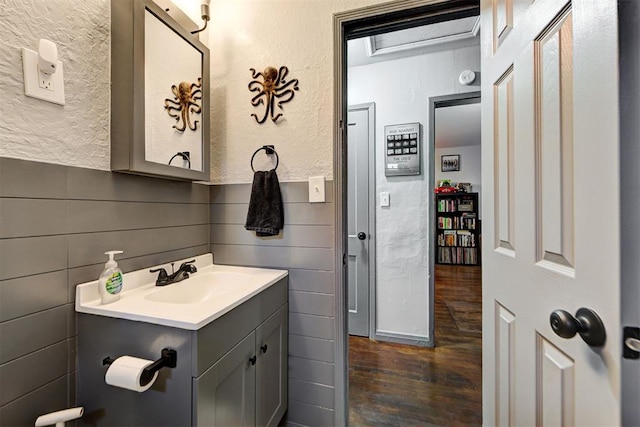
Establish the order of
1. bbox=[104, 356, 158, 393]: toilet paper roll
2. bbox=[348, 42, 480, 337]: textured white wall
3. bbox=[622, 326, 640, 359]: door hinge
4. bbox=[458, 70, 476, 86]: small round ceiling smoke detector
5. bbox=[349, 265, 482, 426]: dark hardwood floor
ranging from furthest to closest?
bbox=[348, 42, 480, 337]: textured white wall < bbox=[458, 70, 476, 86]: small round ceiling smoke detector < bbox=[349, 265, 482, 426]: dark hardwood floor < bbox=[104, 356, 158, 393]: toilet paper roll < bbox=[622, 326, 640, 359]: door hinge

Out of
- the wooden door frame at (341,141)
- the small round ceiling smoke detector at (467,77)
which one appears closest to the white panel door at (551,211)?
the wooden door frame at (341,141)

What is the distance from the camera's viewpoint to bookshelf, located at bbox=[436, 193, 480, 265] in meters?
5.70

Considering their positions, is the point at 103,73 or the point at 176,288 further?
the point at 176,288

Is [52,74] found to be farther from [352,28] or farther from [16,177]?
[352,28]

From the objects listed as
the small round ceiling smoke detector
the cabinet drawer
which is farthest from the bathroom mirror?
the small round ceiling smoke detector

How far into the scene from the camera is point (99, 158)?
103 cm

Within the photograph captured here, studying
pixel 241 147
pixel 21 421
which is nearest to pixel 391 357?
pixel 241 147

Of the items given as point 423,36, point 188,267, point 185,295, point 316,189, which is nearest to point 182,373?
point 185,295

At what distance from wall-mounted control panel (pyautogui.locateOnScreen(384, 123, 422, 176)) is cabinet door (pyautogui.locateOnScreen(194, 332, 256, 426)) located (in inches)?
70.9

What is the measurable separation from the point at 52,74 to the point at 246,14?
102cm

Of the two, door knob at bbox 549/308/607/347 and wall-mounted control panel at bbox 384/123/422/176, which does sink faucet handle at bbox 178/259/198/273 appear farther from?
wall-mounted control panel at bbox 384/123/422/176

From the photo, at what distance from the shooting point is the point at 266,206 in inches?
56.7

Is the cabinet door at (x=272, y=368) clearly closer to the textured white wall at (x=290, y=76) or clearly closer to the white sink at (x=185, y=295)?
the white sink at (x=185, y=295)

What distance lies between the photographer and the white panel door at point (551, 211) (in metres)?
0.50
